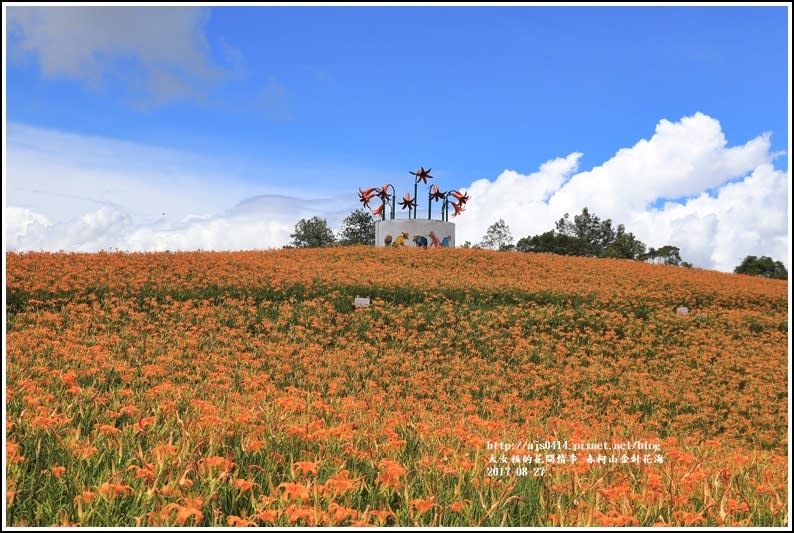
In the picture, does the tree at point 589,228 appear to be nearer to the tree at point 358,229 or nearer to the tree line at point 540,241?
the tree line at point 540,241

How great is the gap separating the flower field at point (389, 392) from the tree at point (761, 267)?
18801mm

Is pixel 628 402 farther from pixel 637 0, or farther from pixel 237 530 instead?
pixel 237 530

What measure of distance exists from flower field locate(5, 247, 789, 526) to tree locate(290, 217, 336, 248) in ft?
76.0

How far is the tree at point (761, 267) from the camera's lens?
137 ft

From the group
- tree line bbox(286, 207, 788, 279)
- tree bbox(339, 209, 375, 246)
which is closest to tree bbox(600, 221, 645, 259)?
tree line bbox(286, 207, 788, 279)

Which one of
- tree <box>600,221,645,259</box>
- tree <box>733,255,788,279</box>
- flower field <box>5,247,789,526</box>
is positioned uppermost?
tree <box>600,221,645,259</box>

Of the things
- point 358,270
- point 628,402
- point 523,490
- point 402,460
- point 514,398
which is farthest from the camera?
point 358,270

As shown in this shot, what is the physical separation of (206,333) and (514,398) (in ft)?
19.7

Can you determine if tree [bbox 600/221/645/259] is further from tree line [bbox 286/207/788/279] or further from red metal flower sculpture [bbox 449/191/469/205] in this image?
red metal flower sculpture [bbox 449/191/469/205]

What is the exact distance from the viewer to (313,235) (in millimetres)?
48156

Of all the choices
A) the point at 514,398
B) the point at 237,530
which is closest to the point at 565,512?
the point at 237,530

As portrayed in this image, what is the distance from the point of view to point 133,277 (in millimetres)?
15008

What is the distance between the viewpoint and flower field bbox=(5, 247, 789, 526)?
3.04 meters

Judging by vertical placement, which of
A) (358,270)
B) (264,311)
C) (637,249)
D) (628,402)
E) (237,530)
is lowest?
(628,402)
